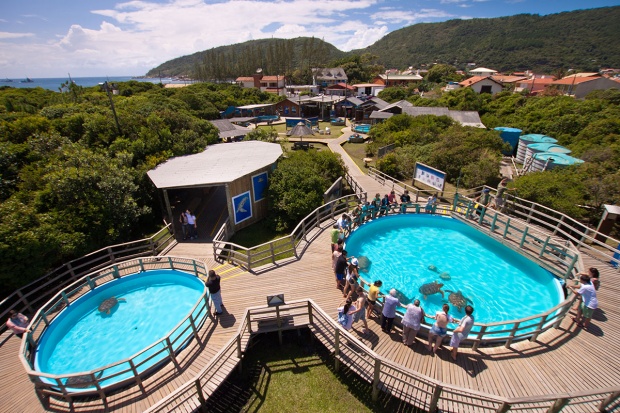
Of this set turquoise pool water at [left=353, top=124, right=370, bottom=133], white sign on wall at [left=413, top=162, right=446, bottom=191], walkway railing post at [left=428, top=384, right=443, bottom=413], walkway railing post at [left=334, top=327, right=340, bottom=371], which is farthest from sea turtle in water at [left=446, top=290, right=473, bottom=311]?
turquoise pool water at [left=353, top=124, right=370, bottom=133]

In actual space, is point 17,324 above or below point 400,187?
above

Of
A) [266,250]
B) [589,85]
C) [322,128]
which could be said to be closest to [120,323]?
[266,250]

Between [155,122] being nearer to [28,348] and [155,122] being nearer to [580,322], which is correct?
[28,348]

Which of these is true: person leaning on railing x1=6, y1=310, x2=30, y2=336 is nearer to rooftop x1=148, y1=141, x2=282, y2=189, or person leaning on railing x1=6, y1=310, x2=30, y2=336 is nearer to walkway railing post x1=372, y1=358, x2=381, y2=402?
rooftop x1=148, y1=141, x2=282, y2=189

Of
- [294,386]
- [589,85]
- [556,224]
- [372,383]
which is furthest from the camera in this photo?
[589,85]

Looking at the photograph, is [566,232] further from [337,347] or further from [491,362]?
[337,347]

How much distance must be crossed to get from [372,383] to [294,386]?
88.0 inches

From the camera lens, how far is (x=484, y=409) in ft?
21.2

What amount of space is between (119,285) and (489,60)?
776ft

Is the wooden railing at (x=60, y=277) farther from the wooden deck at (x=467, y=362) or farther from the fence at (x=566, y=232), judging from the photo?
the fence at (x=566, y=232)

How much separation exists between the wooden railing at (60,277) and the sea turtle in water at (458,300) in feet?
41.6

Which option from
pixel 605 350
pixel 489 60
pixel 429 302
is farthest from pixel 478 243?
pixel 489 60

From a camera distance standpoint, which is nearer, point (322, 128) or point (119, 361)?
point (119, 361)

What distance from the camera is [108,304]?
10.7 metres
